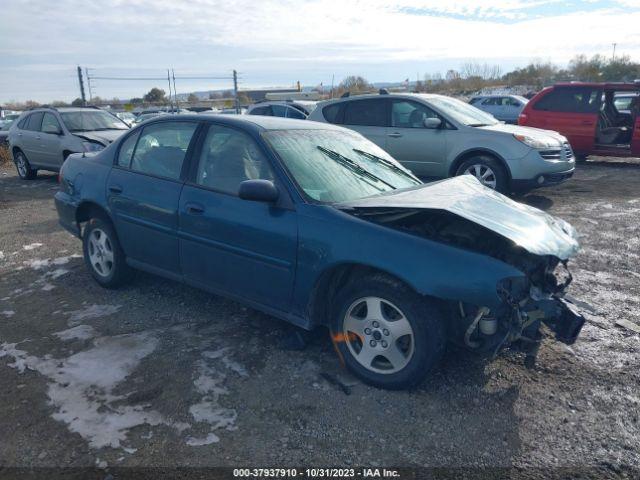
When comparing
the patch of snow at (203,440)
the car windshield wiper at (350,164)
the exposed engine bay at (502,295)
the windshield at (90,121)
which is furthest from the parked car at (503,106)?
the patch of snow at (203,440)

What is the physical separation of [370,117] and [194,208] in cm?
613

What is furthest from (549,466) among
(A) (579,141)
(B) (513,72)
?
(B) (513,72)

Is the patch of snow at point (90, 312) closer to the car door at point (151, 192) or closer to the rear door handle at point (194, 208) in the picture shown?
the car door at point (151, 192)

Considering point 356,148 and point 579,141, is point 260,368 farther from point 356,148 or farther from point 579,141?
point 579,141

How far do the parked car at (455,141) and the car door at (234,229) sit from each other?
5516 millimetres

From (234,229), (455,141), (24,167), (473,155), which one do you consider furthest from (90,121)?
(234,229)

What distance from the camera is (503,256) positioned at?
3398 mm

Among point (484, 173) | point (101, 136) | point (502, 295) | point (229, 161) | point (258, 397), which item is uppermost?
point (229, 161)

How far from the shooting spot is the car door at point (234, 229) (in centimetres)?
367

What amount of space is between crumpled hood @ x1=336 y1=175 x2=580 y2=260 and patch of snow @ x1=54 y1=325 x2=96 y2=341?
87.7 inches

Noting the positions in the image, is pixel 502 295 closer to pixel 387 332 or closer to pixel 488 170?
pixel 387 332

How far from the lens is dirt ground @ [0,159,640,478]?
2.84 m

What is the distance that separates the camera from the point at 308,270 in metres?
3.54

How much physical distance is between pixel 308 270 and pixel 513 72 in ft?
189
